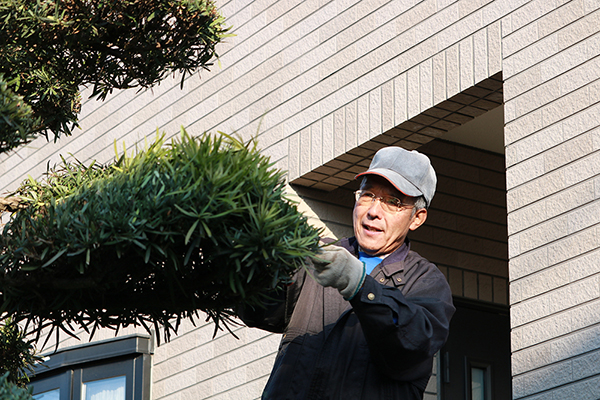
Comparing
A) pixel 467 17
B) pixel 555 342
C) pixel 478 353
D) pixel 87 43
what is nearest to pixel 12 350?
pixel 87 43

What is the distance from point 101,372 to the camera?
21.1 feet

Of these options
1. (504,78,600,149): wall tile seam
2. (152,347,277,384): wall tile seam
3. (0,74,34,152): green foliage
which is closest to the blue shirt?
(0,74,34,152): green foliage

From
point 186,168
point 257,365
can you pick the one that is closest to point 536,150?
point 257,365

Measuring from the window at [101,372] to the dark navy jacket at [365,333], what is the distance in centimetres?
352

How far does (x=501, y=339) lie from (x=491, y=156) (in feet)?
3.72

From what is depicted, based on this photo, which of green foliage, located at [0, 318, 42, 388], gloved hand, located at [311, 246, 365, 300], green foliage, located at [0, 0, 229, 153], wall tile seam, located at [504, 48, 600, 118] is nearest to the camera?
gloved hand, located at [311, 246, 365, 300]

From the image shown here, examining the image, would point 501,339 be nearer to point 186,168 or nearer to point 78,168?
point 78,168

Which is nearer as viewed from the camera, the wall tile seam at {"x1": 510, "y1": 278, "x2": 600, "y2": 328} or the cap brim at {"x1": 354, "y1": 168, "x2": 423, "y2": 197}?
the cap brim at {"x1": 354, "y1": 168, "x2": 423, "y2": 197}

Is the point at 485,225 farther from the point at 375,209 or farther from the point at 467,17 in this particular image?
the point at 375,209

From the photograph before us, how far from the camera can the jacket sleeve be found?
2316 millimetres

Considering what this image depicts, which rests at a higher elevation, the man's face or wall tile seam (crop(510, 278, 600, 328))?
wall tile seam (crop(510, 278, 600, 328))

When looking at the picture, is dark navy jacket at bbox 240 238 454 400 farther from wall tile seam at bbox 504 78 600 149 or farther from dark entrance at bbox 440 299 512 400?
dark entrance at bbox 440 299 512 400

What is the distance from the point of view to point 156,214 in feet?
6.70

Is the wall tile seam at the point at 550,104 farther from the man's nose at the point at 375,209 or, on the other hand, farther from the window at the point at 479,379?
the window at the point at 479,379
